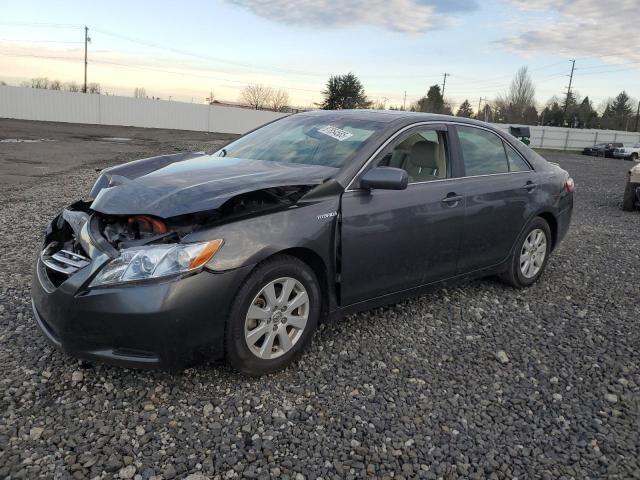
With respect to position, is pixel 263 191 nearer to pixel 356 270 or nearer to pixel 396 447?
pixel 356 270

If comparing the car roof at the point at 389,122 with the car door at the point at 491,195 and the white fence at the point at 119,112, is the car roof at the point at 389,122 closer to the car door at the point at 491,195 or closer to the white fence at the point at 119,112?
the car door at the point at 491,195

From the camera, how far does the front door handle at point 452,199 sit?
4.13 m

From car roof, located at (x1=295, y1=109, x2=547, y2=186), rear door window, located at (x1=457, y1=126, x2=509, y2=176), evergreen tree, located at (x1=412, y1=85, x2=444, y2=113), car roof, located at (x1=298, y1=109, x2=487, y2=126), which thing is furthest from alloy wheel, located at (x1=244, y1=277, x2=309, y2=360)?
evergreen tree, located at (x1=412, y1=85, x2=444, y2=113)

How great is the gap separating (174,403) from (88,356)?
0.53 m

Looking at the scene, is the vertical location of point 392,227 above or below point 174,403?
above

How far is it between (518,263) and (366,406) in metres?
2.62

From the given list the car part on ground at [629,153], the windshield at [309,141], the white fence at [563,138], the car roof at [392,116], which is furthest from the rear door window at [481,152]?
the white fence at [563,138]

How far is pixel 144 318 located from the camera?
2.76 m

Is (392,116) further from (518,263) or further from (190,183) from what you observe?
(518,263)

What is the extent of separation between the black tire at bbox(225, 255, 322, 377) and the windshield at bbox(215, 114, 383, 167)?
0.86 metres

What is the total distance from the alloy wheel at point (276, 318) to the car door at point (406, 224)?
37cm

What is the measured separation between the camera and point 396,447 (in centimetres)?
273

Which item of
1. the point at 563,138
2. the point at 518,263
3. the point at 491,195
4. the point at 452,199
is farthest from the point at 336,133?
the point at 563,138

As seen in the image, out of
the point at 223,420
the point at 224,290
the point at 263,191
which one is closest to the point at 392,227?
the point at 263,191
